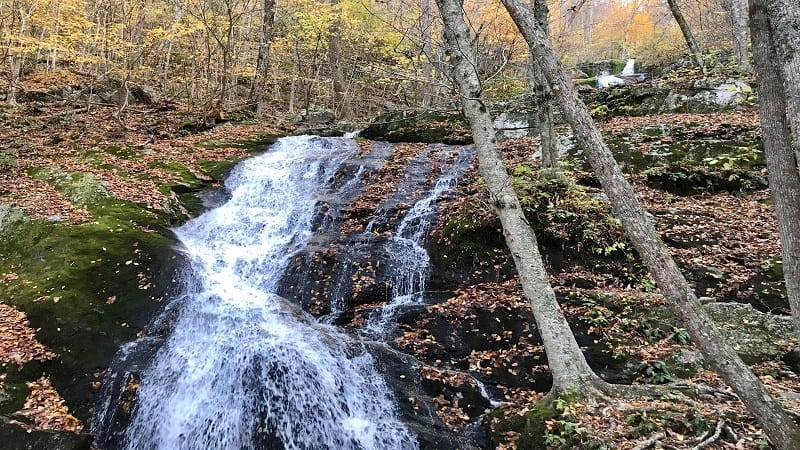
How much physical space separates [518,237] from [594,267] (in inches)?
139

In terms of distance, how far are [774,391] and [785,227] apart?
270cm

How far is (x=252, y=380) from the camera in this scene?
5781mm

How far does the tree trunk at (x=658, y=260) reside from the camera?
3.26 meters

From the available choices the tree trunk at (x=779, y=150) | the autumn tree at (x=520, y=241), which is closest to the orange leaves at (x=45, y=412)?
the autumn tree at (x=520, y=241)

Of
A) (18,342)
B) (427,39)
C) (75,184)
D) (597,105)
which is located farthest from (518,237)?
(597,105)

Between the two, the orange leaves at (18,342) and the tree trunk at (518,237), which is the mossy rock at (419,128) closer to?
the tree trunk at (518,237)

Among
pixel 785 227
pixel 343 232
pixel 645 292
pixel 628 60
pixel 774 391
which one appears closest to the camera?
pixel 785 227

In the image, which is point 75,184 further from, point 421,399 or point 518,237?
point 518,237

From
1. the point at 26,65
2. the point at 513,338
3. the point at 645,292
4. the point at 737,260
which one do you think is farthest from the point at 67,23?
the point at 737,260

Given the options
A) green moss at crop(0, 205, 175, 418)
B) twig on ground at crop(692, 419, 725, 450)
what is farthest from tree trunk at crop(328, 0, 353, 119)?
twig on ground at crop(692, 419, 725, 450)

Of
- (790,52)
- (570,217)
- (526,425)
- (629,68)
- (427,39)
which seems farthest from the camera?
(629,68)

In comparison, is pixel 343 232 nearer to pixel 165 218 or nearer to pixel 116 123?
pixel 165 218

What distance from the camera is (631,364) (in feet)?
18.8

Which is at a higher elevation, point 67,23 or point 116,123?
point 67,23
